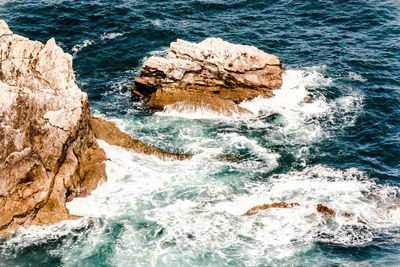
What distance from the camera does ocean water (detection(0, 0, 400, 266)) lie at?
77.6 feet

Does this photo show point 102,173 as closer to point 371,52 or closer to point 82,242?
point 82,242

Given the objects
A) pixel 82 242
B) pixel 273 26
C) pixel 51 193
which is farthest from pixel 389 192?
pixel 273 26

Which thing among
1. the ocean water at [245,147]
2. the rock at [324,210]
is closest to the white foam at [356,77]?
the ocean water at [245,147]

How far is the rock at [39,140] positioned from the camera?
956 inches

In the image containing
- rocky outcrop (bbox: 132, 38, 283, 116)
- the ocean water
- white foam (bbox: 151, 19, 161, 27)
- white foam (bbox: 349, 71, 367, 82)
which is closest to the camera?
the ocean water

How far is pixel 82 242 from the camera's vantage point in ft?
78.5

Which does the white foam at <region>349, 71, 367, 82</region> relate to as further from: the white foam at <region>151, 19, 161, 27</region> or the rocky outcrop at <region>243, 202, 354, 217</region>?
the white foam at <region>151, 19, 161, 27</region>

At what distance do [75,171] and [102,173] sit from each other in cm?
216

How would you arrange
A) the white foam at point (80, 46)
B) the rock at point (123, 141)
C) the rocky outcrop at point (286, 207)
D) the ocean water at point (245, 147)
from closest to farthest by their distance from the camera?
the ocean water at point (245, 147), the rocky outcrop at point (286, 207), the rock at point (123, 141), the white foam at point (80, 46)

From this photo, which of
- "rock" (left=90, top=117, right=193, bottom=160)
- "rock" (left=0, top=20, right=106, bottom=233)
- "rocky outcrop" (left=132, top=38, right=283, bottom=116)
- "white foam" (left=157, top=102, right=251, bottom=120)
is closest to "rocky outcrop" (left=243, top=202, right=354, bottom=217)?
"rock" (left=90, top=117, right=193, bottom=160)

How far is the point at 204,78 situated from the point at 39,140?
1740 cm

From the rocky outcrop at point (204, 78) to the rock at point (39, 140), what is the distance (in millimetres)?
10872

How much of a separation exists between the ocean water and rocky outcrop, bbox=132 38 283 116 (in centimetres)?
111

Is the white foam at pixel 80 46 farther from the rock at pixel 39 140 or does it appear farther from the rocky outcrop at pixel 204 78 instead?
the rock at pixel 39 140
